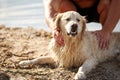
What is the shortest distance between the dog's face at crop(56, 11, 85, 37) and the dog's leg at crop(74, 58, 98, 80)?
0.38 meters

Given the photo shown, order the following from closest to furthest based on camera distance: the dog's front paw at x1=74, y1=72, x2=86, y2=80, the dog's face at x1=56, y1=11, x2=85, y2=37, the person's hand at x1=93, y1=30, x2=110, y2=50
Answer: the dog's front paw at x1=74, y1=72, x2=86, y2=80 < the dog's face at x1=56, y1=11, x2=85, y2=37 < the person's hand at x1=93, y1=30, x2=110, y2=50

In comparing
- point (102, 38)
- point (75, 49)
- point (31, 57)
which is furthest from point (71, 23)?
point (31, 57)

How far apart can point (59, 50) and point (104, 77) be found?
70 cm

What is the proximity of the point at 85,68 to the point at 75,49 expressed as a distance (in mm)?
325

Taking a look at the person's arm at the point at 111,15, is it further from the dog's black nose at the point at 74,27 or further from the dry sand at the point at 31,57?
the dog's black nose at the point at 74,27

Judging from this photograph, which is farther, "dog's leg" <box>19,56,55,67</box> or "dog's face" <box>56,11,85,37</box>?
"dog's leg" <box>19,56,55,67</box>

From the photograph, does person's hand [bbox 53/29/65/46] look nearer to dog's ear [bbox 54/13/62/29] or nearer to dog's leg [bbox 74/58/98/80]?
dog's ear [bbox 54/13/62/29]

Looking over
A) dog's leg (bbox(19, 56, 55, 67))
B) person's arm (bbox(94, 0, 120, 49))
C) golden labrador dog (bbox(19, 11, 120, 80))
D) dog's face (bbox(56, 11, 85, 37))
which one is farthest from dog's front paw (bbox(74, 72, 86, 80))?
person's arm (bbox(94, 0, 120, 49))

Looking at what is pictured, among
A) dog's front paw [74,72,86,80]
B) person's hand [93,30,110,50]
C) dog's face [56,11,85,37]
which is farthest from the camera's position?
person's hand [93,30,110,50]

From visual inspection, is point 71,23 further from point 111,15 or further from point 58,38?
point 111,15

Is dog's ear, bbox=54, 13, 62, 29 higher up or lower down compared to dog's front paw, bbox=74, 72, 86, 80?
higher up

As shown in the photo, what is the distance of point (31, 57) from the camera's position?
612 cm

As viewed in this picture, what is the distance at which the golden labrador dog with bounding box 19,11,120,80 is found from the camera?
539cm

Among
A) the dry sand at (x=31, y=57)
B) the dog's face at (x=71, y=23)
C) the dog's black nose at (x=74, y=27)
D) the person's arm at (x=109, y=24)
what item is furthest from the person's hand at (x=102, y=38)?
the dog's black nose at (x=74, y=27)
